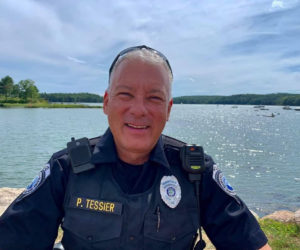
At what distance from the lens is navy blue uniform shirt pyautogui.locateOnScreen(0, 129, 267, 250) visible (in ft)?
7.20

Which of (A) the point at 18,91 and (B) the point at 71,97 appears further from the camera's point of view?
(B) the point at 71,97

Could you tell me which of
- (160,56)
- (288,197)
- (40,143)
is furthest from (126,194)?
(40,143)

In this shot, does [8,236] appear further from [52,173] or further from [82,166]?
[82,166]

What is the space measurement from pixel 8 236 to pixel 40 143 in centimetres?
2810

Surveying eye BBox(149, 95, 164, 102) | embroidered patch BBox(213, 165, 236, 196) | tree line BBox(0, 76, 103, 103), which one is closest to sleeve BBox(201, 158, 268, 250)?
embroidered patch BBox(213, 165, 236, 196)

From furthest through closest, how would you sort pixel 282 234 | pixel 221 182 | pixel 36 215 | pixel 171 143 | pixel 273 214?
pixel 273 214, pixel 282 234, pixel 171 143, pixel 221 182, pixel 36 215

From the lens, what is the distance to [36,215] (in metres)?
2.21

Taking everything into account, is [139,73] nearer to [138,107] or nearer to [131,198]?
[138,107]

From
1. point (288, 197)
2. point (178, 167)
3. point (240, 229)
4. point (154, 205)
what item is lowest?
point (288, 197)

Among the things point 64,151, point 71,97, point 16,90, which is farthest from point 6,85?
point 64,151

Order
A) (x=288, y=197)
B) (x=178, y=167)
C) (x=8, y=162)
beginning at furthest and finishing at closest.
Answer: (x=8, y=162), (x=288, y=197), (x=178, y=167)

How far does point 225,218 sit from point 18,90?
14916cm

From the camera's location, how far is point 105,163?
8.11 feet

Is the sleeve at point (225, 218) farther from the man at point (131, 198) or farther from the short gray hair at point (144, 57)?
the short gray hair at point (144, 57)
